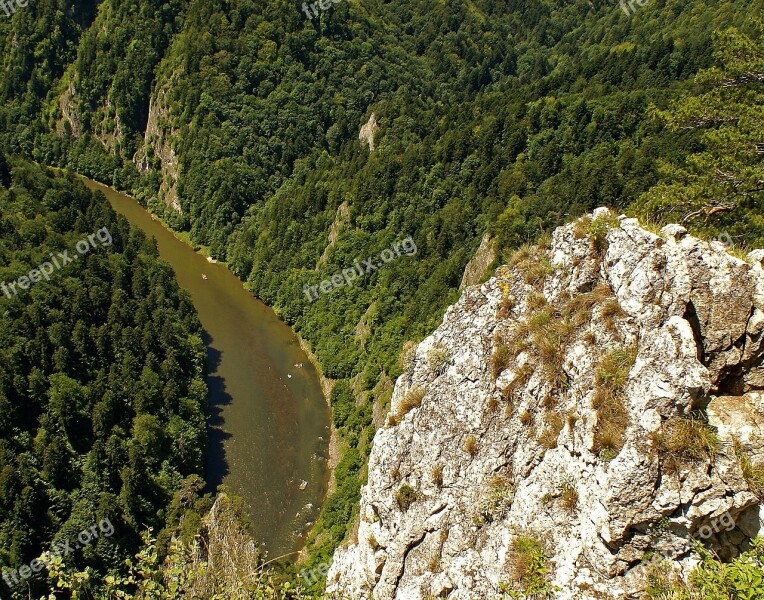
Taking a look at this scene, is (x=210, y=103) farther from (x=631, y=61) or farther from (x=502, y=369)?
(x=502, y=369)

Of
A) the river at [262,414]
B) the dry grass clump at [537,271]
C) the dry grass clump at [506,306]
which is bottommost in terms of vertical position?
the river at [262,414]

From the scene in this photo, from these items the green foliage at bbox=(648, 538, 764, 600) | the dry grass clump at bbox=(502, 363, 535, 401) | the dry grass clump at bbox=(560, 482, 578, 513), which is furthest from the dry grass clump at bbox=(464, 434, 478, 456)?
the green foliage at bbox=(648, 538, 764, 600)

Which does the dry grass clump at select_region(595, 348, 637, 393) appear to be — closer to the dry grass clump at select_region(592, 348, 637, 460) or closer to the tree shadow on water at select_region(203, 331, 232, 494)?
the dry grass clump at select_region(592, 348, 637, 460)

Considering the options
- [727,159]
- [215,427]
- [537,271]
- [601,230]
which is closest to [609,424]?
[601,230]

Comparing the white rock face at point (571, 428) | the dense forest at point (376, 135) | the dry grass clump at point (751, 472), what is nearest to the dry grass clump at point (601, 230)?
the white rock face at point (571, 428)

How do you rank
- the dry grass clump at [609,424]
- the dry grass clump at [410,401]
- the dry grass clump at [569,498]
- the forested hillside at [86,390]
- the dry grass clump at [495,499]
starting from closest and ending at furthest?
the dry grass clump at [609,424]
the dry grass clump at [569,498]
the dry grass clump at [495,499]
the dry grass clump at [410,401]
the forested hillside at [86,390]

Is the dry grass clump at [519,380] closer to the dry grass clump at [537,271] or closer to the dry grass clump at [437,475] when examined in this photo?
the dry grass clump at [537,271]
